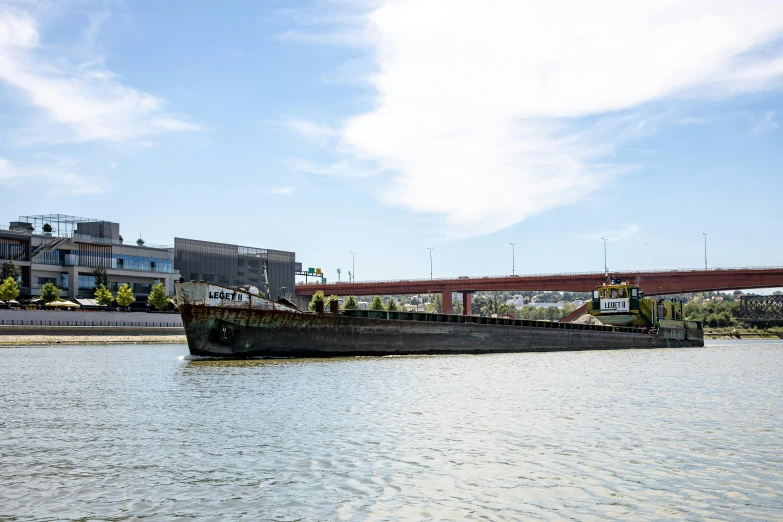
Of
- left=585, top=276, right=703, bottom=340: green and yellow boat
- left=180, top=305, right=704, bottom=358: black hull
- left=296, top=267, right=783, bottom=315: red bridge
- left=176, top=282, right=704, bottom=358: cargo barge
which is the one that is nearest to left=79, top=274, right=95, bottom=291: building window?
left=296, top=267, right=783, bottom=315: red bridge

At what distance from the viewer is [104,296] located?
112 metres

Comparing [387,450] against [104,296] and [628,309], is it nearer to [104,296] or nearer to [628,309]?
[628,309]

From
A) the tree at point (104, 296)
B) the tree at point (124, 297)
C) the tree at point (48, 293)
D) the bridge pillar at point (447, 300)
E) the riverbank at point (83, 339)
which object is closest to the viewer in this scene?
the riverbank at point (83, 339)

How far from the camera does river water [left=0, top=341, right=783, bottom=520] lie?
13.2m

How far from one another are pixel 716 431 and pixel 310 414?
39.5 feet

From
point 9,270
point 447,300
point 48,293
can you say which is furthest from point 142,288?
point 447,300

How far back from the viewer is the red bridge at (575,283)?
5049 inches

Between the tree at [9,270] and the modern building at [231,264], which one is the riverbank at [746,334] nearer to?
the modern building at [231,264]

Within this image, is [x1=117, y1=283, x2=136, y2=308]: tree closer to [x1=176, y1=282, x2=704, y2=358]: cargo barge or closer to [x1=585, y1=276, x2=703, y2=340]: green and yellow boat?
[x1=176, y1=282, x2=704, y2=358]: cargo barge

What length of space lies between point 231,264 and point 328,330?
354 ft

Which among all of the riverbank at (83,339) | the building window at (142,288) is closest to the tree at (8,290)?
the riverbank at (83,339)

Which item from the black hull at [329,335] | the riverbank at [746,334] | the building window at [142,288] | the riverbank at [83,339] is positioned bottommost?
the riverbank at [746,334]

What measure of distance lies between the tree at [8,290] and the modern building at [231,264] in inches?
1638

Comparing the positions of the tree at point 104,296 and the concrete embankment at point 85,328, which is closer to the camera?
the concrete embankment at point 85,328
